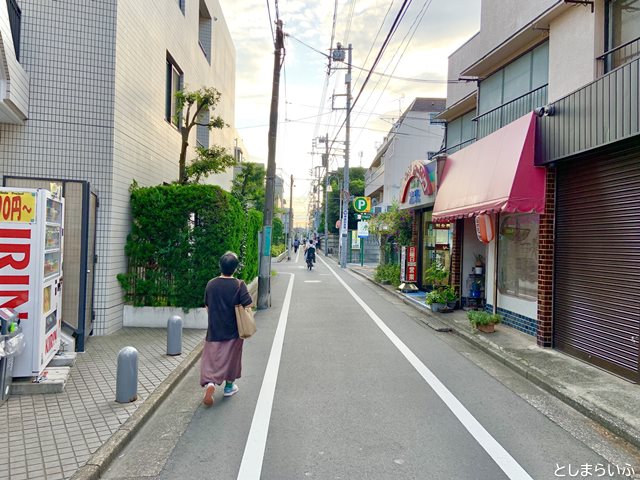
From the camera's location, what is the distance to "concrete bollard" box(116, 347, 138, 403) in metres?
5.07

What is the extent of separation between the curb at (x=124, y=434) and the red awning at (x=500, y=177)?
6.18 meters

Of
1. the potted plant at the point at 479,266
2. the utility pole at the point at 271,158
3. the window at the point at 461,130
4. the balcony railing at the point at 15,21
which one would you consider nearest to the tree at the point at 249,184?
the utility pole at the point at 271,158

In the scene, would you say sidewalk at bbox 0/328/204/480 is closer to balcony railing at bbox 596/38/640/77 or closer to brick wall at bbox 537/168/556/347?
brick wall at bbox 537/168/556/347

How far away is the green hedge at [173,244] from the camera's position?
9328 millimetres

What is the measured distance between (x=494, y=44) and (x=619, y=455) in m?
9.33

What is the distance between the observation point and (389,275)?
65.3ft

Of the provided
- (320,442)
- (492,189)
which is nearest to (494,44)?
(492,189)

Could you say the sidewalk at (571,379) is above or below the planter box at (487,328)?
below

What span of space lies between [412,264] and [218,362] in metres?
12.3

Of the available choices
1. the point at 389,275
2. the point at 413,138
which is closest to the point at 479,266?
the point at 389,275

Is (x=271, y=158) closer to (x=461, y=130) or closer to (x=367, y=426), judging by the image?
(x=461, y=130)

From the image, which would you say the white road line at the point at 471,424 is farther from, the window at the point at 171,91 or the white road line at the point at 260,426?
the window at the point at 171,91

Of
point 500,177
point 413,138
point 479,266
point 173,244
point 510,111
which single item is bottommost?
point 479,266

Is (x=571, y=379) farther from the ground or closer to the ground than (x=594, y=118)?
closer to the ground
